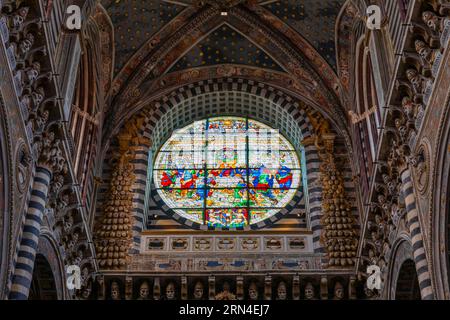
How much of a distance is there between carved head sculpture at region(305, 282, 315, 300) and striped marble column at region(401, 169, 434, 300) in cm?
371

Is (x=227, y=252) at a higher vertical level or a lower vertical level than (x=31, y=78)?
lower

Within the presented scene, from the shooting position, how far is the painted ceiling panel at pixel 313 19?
67.0 ft

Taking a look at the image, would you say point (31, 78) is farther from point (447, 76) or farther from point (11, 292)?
point (447, 76)

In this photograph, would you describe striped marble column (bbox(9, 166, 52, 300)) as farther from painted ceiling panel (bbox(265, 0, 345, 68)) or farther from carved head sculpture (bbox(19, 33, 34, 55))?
painted ceiling panel (bbox(265, 0, 345, 68))

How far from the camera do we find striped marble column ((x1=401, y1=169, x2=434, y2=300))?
43.3ft

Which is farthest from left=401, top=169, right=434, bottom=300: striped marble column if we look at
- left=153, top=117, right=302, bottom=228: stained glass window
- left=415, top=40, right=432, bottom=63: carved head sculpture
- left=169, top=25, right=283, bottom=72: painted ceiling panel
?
left=169, top=25, right=283, bottom=72: painted ceiling panel

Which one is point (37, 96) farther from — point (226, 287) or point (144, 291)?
point (226, 287)

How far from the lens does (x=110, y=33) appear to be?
2067 centimetres

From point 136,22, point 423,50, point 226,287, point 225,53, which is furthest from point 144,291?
point 423,50

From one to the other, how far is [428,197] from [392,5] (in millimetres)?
4492

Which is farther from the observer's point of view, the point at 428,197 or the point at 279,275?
the point at 279,275
